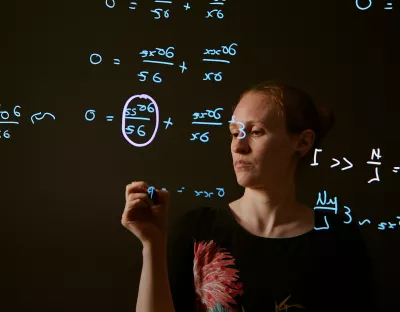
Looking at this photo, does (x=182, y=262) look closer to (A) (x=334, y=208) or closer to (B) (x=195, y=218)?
(B) (x=195, y=218)

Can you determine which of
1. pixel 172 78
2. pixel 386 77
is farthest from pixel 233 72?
pixel 386 77

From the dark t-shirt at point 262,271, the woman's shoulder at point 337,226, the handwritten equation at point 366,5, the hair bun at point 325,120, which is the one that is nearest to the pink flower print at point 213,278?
the dark t-shirt at point 262,271

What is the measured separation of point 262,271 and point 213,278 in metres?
0.12

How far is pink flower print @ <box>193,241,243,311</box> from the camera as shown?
40.3 inches

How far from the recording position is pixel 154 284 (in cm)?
95

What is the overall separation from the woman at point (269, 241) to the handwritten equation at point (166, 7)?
25 centimetres

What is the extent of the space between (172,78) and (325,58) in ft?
1.36

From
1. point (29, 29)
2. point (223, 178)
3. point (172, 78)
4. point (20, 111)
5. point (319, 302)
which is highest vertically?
point (29, 29)

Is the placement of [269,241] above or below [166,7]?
below

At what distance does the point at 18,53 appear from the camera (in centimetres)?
120

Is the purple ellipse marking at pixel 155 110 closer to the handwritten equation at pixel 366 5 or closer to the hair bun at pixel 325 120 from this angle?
the hair bun at pixel 325 120

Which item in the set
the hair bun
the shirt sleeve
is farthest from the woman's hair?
the shirt sleeve

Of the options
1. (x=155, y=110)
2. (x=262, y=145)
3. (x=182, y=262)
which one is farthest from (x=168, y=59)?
(x=182, y=262)

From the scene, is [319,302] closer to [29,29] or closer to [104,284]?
[104,284]
